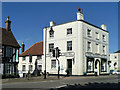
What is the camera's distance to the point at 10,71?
85.7ft

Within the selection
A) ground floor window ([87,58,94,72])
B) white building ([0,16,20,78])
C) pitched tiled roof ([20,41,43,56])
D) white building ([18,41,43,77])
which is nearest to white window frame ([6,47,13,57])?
white building ([0,16,20,78])

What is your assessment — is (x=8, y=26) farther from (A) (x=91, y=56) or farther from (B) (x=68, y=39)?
(A) (x=91, y=56)

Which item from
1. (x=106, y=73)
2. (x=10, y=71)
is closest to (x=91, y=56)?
(x=106, y=73)

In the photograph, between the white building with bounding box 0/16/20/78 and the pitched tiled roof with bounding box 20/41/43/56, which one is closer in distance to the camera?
the white building with bounding box 0/16/20/78

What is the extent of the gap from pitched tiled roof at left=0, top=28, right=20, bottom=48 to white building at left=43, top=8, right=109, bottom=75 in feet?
19.3

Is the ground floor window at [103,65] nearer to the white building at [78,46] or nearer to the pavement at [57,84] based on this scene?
the white building at [78,46]

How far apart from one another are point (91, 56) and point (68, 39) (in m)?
5.39

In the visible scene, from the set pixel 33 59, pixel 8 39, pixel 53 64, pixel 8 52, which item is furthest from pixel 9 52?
pixel 33 59

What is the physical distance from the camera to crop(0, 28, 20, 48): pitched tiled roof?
26250 mm

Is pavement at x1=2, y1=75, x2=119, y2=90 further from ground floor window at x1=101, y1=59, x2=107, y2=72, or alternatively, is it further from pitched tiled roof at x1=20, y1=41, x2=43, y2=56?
pitched tiled roof at x1=20, y1=41, x2=43, y2=56

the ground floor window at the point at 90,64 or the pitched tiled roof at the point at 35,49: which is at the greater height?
the pitched tiled roof at the point at 35,49

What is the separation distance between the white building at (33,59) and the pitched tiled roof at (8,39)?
23.2 feet

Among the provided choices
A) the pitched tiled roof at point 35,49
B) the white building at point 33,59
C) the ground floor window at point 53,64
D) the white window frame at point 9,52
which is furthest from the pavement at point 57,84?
the pitched tiled roof at point 35,49

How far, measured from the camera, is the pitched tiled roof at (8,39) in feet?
86.1
